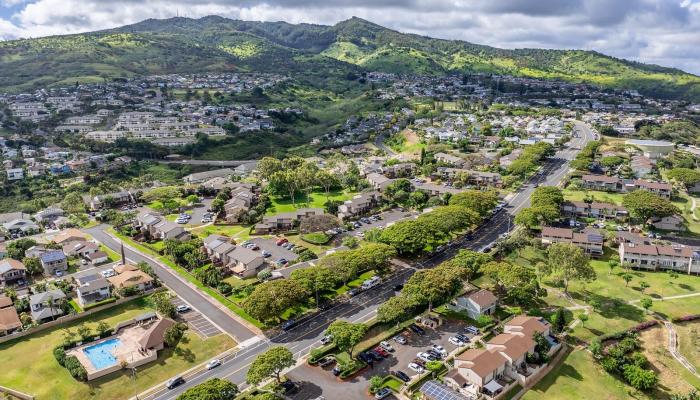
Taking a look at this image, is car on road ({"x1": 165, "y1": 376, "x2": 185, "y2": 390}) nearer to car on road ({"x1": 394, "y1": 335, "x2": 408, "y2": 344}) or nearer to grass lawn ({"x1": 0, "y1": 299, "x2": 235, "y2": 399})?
grass lawn ({"x1": 0, "y1": 299, "x2": 235, "y2": 399})

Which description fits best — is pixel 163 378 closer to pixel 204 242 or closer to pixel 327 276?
pixel 327 276

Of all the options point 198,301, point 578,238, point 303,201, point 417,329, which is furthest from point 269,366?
point 303,201

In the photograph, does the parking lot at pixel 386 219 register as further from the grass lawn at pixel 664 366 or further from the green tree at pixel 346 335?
the grass lawn at pixel 664 366

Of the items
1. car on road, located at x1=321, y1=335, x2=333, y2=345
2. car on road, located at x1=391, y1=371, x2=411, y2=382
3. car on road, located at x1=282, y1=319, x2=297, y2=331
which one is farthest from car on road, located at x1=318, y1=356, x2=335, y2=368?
car on road, located at x1=282, y1=319, x2=297, y2=331

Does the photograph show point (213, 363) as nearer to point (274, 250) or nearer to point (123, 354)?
point (123, 354)

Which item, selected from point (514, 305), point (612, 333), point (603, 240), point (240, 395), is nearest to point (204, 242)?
point (240, 395)

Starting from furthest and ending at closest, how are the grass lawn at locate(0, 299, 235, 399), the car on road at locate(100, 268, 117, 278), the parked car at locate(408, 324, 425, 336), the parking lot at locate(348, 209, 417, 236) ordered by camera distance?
the parking lot at locate(348, 209, 417, 236)
the car on road at locate(100, 268, 117, 278)
the parked car at locate(408, 324, 425, 336)
the grass lawn at locate(0, 299, 235, 399)
